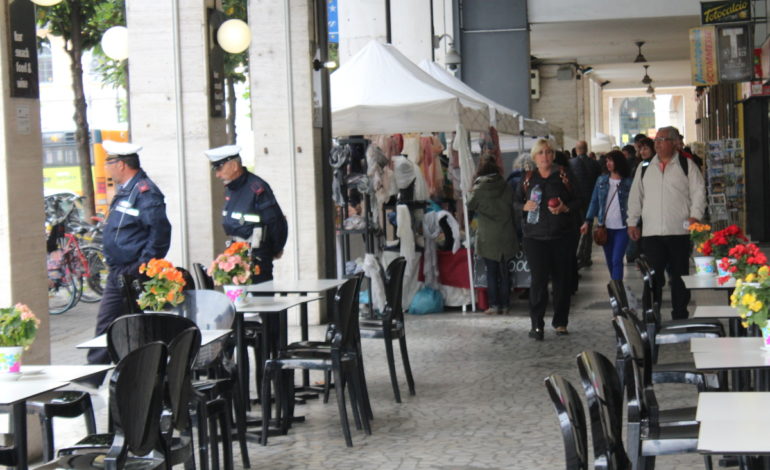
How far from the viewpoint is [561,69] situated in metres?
31.6

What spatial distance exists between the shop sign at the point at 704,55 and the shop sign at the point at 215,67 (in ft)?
36.6

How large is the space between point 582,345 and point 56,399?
5734mm

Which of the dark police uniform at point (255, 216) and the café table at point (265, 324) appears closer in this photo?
the café table at point (265, 324)

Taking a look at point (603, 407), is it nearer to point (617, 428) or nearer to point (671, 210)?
point (617, 428)

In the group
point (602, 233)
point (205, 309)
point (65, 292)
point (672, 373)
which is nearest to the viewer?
point (672, 373)

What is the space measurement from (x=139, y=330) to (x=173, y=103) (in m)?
5.11

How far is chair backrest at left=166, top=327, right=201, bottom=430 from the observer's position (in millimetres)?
4523

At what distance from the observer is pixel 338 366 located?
6750 mm

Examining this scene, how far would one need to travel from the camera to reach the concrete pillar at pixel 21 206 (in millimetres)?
6074

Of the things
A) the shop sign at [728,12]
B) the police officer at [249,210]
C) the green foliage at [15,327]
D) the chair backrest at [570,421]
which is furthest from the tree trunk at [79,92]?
the chair backrest at [570,421]

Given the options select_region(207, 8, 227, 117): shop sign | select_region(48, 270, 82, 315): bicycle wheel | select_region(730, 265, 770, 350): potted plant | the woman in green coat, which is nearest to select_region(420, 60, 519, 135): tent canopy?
the woman in green coat

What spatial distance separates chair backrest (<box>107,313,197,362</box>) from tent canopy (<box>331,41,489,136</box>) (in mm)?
7061

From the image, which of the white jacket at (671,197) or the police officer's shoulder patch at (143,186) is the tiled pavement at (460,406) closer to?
the white jacket at (671,197)

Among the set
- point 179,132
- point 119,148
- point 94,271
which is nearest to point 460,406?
point 119,148
